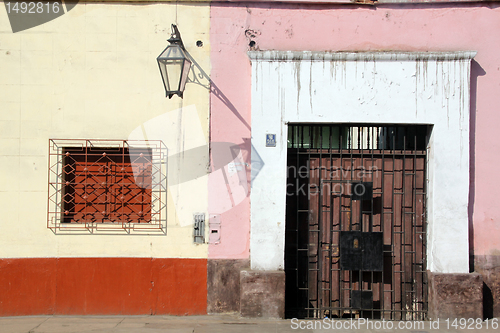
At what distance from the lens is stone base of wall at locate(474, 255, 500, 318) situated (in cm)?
530

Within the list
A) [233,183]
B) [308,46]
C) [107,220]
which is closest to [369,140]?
[308,46]

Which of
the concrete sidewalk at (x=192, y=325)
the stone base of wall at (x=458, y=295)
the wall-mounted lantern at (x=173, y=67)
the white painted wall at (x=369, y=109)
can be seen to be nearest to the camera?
the wall-mounted lantern at (x=173, y=67)

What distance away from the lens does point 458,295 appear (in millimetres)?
5133

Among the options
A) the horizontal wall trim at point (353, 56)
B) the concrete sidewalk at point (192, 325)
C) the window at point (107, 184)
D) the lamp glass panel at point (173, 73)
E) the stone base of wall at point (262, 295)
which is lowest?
the concrete sidewalk at point (192, 325)

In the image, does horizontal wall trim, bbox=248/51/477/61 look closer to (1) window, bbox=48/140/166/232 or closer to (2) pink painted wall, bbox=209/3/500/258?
(2) pink painted wall, bbox=209/3/500/258

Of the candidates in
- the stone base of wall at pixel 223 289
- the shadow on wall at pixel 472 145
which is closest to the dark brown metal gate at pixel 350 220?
the shadow on wall at pixel 472 145

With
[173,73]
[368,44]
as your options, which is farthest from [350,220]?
[173,73]

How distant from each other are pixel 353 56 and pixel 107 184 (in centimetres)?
394

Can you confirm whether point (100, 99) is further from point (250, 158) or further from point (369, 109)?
point (369, 109)

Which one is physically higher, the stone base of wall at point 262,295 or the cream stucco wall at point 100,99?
the cream stucco wall at point 100,99

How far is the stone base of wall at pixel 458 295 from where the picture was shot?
511cm

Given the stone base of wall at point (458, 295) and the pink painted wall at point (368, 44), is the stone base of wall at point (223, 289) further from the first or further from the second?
the stone base of wall at point (458, 295)

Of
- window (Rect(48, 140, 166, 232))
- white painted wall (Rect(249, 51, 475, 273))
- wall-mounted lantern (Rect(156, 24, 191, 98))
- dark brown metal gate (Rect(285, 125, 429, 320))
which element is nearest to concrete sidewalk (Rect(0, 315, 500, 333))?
dark brown metal gate (Rect(285, 125, 429, 320))

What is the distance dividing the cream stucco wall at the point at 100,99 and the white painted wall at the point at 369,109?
850 mm
